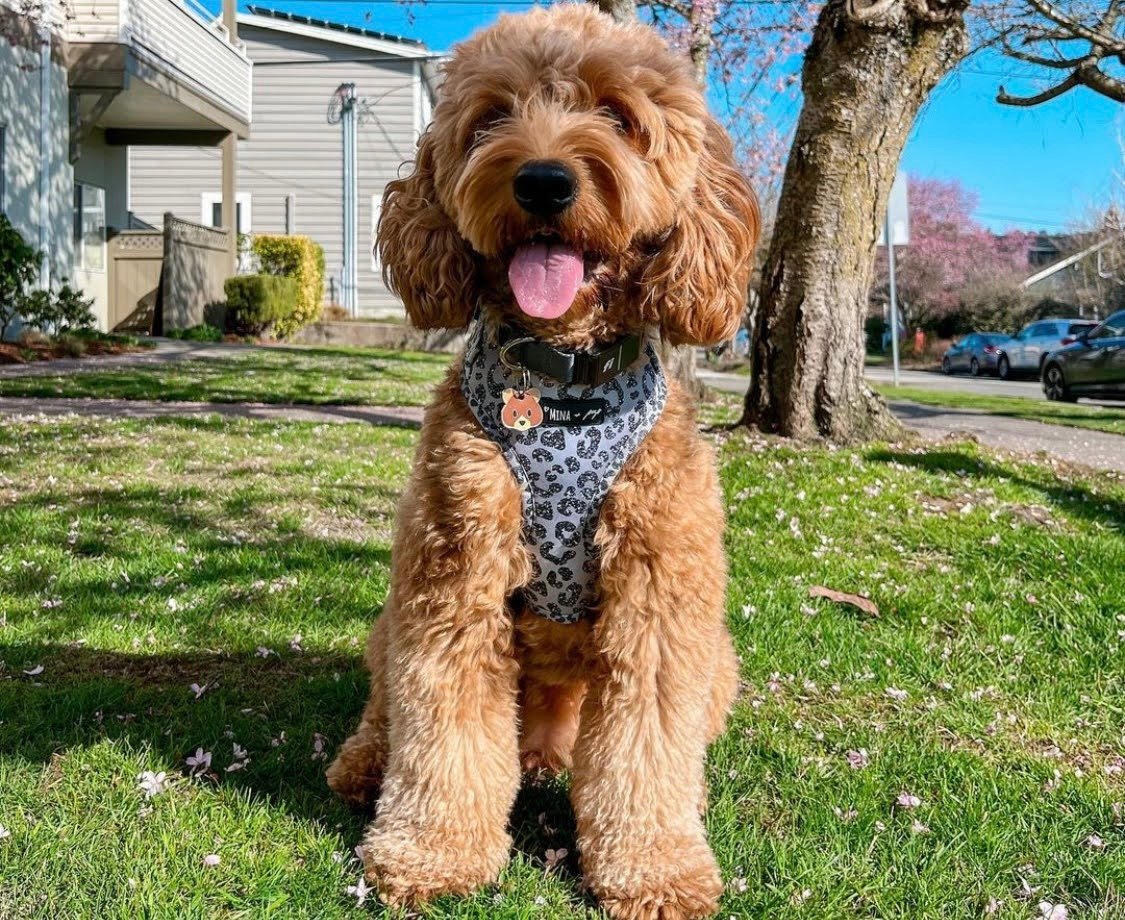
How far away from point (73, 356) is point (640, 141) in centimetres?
1382

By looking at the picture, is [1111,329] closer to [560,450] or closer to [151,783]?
[560,450]

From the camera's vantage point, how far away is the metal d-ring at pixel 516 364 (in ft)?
7.95

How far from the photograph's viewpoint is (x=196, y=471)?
663 cm

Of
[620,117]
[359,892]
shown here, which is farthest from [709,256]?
[359,892]

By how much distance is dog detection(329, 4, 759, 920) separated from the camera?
7.57 feet

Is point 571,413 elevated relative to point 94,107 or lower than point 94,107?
lower

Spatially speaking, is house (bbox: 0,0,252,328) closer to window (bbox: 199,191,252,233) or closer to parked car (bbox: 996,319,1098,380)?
window (bbox: 199,191,252,233)

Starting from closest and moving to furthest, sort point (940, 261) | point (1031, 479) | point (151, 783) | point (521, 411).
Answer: point (521, 411) < point (151, 783) < point (1031, 479) < point (940, 261)

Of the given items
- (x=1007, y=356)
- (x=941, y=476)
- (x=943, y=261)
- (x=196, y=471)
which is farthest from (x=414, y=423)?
(x=943, y=261)

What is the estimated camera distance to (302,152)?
26.7 metres

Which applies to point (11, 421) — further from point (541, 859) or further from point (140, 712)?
point (541, 859)

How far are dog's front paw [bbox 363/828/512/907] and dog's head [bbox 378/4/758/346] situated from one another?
1274 millimetres

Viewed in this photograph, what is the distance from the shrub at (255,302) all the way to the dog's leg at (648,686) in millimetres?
19496

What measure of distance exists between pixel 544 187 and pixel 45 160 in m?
16.0
